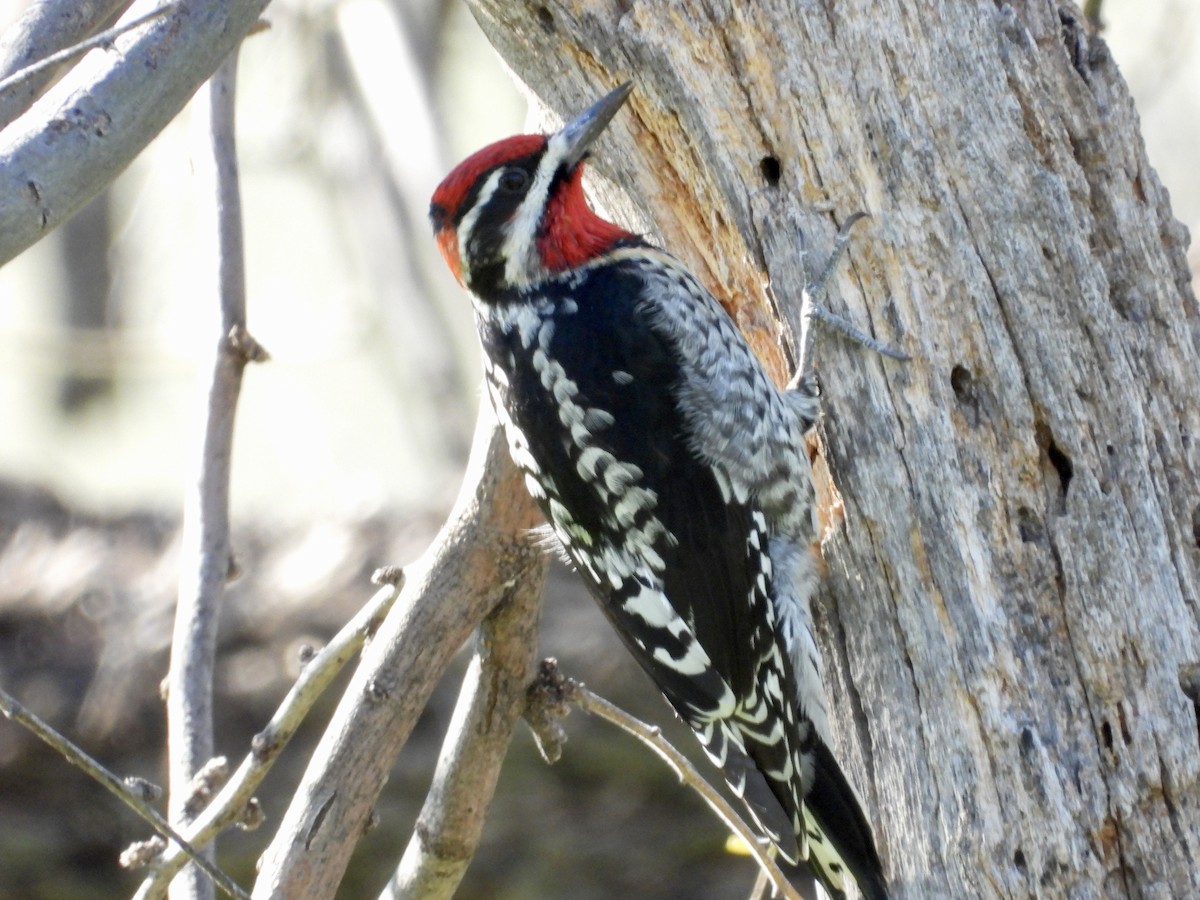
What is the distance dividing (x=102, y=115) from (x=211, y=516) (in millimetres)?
1249

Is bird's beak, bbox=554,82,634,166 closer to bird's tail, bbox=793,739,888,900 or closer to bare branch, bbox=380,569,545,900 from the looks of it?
bare branch, bbox=380,569,545,900

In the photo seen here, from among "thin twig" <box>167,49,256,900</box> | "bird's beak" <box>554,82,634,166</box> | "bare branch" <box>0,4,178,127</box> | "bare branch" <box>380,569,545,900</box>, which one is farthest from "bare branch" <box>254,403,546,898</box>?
"bare branch" <box>0,4,178,127</box>

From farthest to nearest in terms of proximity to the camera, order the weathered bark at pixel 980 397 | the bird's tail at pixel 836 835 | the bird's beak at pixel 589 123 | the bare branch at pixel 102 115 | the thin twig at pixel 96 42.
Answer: the bird's beak at pixel 589 123 < the bird's tail at pixel 836 835 < the weathered bark at pixel 980 397 < the thin twig at pixel 96 42 < the bare branch at pixel 102 115

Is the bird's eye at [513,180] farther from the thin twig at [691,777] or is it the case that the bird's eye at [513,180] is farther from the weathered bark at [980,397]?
the thin twig at [691,777]

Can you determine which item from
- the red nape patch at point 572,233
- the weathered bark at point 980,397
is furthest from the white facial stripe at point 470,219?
the weathered bark at point 980,397

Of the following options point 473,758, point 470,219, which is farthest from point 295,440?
point 473,758

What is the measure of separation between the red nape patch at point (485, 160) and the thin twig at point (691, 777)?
118 cm

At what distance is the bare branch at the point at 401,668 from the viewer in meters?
2.72

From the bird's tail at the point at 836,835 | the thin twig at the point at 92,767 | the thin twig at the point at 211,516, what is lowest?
the thin twig at the point at 92,767

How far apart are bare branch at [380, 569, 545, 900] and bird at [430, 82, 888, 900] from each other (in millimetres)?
280

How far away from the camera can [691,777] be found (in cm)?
264

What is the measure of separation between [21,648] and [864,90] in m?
5.00

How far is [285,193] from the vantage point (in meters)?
11.4

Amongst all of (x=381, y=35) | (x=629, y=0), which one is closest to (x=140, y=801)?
(x=629, y=0)
